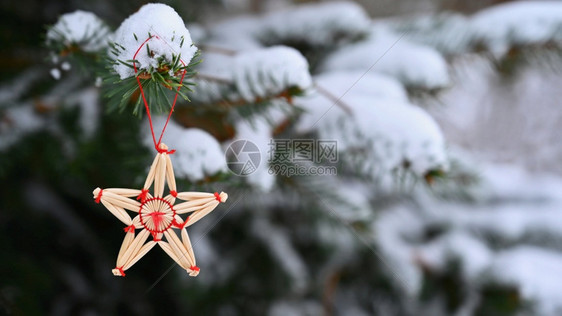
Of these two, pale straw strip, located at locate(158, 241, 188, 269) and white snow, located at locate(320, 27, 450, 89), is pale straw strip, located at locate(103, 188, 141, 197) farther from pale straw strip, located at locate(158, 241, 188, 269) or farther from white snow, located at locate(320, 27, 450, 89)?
white snow, located at locate(320, 27, 450, 89)

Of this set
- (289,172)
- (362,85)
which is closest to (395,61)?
(362,85)

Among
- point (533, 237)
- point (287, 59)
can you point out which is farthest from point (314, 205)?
point (533, 237)

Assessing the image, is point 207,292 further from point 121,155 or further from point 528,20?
point 528,20

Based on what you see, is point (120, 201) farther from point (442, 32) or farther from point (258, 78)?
point (442, 32)

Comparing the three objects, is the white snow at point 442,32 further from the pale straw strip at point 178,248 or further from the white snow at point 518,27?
the pale straw strip at point 178,248

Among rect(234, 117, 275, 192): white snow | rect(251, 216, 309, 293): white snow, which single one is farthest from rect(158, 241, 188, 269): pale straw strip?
rect(251, 216, 309, 293): white snow

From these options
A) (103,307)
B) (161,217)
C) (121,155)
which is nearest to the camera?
(161,217)

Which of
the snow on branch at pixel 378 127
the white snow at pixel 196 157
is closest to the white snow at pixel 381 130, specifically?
the snow on branch at pixel 378 127
